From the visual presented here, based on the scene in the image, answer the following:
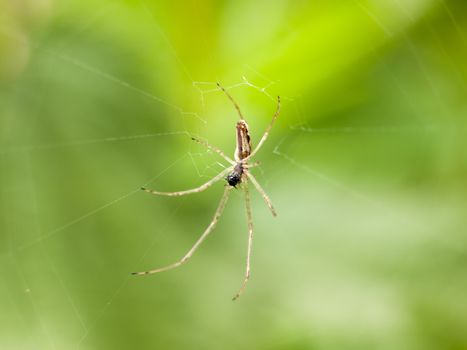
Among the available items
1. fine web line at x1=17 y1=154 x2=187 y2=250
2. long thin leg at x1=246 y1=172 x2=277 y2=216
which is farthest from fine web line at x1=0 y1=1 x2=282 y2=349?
long thin leg at x1=246 y1=172 x2=277 y2=216

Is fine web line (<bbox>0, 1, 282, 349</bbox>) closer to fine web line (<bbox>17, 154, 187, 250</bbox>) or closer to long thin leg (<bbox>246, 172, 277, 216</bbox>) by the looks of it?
fine web line (<bbox>17, 154, 187, 250</bbox>)

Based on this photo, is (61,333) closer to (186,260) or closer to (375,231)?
(186,260)

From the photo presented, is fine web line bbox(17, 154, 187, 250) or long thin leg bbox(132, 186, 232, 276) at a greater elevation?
fine web line bbox(17, 154, 187, 250)

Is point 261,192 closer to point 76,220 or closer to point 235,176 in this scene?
point 235,176

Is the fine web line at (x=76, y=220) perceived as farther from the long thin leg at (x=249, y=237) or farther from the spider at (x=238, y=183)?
the long thin leg at (x=249, y=237)

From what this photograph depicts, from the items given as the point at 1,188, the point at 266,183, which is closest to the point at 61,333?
the point at 1,188

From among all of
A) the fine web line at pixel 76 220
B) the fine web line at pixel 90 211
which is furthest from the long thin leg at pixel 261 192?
the fine web line at pixel 76 220

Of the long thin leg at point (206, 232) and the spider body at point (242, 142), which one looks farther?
the long thin leg at point (206, 232)

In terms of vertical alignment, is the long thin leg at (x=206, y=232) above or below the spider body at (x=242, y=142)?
below
